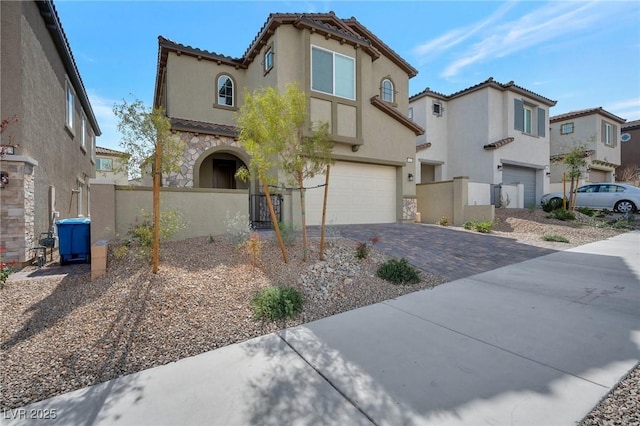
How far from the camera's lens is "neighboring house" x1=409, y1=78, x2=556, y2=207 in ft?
54.0

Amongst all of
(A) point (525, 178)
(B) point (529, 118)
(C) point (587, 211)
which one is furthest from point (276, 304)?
(B) point (529, 118)

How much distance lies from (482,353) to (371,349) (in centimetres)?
115

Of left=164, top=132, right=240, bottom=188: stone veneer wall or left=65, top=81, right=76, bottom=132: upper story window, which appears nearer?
left=164, top=132, right=240, bottom=188: stone veneer wall

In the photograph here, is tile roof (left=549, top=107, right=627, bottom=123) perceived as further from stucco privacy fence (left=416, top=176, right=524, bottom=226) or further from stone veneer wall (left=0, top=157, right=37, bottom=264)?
stone veneer wall (left=0, top=157, right=37, bottom=264)

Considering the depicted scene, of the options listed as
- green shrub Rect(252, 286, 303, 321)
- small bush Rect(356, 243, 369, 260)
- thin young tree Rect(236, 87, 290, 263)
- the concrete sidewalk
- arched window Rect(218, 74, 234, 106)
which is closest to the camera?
the concrete sidewalk

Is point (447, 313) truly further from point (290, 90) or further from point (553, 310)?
point (290, 90)

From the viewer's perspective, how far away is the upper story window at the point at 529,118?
685 inches

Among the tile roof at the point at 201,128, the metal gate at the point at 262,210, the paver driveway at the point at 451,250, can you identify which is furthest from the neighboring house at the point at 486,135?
the tile roof at the point at 201,128

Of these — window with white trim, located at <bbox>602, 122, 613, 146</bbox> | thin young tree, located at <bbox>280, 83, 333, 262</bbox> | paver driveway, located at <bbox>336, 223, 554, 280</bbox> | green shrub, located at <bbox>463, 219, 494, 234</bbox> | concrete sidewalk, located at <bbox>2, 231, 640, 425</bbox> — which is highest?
window with white trim, located at <bbox>602, 122, 613, 146</bbox>

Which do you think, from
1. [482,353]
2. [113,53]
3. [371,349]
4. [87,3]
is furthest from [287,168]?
[113,53]

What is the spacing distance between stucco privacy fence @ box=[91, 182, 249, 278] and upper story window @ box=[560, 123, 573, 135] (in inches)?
1018

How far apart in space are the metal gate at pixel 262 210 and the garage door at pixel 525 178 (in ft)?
47.4

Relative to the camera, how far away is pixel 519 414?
2.21 meters

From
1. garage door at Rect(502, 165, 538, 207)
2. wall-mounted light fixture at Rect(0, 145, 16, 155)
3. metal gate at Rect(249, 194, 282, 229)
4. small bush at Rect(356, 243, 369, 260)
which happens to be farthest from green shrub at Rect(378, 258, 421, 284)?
garage door at Rect(502, 165, 538, 207)
